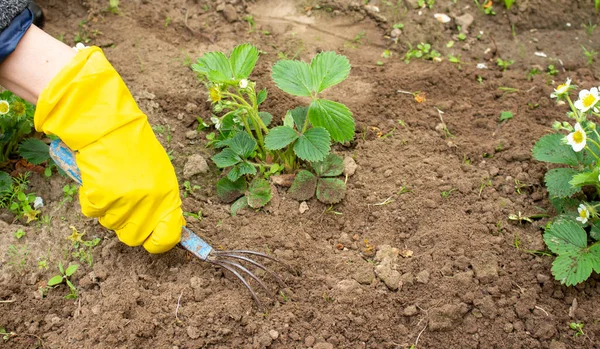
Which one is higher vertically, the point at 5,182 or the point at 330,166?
the point at 5,182

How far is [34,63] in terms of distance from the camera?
174 centimetres

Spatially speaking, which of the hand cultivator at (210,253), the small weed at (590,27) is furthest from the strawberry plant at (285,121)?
the small weed at (590,27)

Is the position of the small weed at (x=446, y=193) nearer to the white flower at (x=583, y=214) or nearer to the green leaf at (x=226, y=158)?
the white flower at (x=583, y=214)

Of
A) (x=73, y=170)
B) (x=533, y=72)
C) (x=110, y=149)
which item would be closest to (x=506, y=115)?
(x=533, y=72)

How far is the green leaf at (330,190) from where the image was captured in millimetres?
2109

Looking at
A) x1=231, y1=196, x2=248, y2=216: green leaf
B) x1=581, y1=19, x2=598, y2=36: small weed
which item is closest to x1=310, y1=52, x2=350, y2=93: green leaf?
x1=231, y1=196, x2=248, y2=216: green leaf

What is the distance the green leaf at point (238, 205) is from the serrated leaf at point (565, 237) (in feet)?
3.63

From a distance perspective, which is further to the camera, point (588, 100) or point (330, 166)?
point (330, 166)

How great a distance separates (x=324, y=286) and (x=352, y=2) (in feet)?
5.52

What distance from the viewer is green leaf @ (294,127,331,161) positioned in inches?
79.9

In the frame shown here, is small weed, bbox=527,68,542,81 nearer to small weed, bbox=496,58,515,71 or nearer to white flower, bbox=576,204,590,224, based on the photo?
small weed, bbox=496,58,515,71

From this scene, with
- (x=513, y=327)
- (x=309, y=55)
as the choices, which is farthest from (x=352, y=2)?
(x=513, y=327)

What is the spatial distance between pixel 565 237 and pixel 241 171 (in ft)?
3.90

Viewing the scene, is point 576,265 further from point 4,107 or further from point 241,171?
point 4,107
